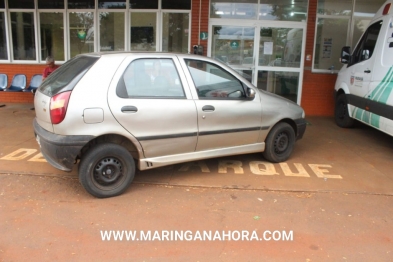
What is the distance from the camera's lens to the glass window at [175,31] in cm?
958

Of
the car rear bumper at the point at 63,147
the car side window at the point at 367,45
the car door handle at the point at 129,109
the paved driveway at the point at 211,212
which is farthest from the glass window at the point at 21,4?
the car side window at the point at 367,45

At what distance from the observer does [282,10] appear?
931 centimetres

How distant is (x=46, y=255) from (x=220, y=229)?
1608 mm

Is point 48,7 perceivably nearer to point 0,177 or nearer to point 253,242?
point 0,177

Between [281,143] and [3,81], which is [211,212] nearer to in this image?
[281,143]

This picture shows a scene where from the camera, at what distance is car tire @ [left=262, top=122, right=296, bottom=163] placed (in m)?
5.27

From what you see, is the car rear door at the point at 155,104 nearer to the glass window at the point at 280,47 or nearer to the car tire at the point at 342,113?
the car tire at the point at 342,113

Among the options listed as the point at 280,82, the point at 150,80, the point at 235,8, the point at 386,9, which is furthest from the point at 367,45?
the point at 150,80

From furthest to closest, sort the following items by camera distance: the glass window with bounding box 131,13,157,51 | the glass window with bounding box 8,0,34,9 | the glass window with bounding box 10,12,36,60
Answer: the glass window with bounding box 10,12,36,60 < the glass window with bounding box 8,0,34,9 < the glass window with bounding box 131,13,157,51

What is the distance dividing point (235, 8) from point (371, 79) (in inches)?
162

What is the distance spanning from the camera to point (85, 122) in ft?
12.6

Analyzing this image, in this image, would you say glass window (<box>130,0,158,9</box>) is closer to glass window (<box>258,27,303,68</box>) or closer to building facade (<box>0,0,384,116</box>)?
building facade (<box>0,0,384,116</box>)

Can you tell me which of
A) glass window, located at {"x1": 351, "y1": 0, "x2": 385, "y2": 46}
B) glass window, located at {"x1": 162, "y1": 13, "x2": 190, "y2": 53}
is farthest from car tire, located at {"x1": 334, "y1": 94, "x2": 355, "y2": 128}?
glass window, located at {"x1": 162, "y1": 13, "x2": 190, "y2": 53}

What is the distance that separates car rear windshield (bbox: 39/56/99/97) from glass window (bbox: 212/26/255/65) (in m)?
5.70
